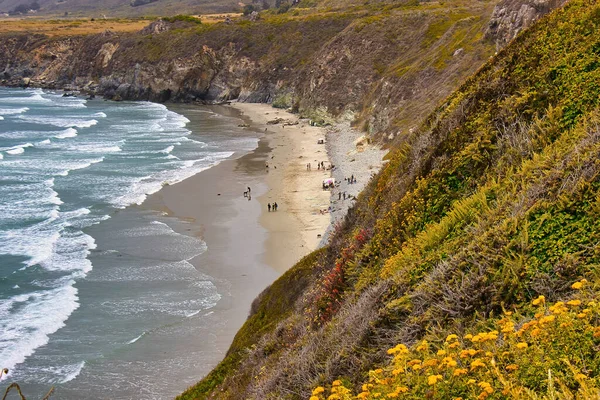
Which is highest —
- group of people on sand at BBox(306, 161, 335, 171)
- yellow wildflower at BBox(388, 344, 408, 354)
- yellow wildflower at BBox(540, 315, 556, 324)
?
yellow wildflower at BBox(540, 315, 556, 324)

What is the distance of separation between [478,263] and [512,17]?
52086 mm

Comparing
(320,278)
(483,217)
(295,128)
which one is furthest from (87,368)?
(295,128)

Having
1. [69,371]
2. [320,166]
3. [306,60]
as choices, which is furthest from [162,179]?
[306,60]

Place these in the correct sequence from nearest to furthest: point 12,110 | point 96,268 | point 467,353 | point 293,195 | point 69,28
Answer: point 467,353 < point 96,268 < point 293,195 < point 12,110 < point 69,28

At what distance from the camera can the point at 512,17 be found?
177 feet

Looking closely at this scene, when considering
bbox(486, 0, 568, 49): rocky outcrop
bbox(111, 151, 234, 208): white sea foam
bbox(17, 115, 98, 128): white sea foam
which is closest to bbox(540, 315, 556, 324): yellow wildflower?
bbox(111, 151, 234, 208): white sea foam

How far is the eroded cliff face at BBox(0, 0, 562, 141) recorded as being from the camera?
208 ft

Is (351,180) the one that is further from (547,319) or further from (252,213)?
(547,319)

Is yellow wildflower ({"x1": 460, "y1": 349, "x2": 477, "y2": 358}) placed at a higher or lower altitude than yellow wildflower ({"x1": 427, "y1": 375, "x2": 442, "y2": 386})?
higher

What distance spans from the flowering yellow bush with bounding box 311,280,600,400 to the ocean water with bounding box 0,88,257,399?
15.7 m

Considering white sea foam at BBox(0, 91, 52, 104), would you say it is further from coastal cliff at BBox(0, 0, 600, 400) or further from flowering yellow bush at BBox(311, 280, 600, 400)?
flowering yellow bush at BBox(311, 280, 600, 400)

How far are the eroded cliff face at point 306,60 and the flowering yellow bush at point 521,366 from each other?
43.5m

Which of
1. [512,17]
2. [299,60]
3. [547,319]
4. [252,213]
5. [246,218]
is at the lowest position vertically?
[246,218]

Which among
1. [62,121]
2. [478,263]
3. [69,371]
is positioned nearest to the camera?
[478,263]
